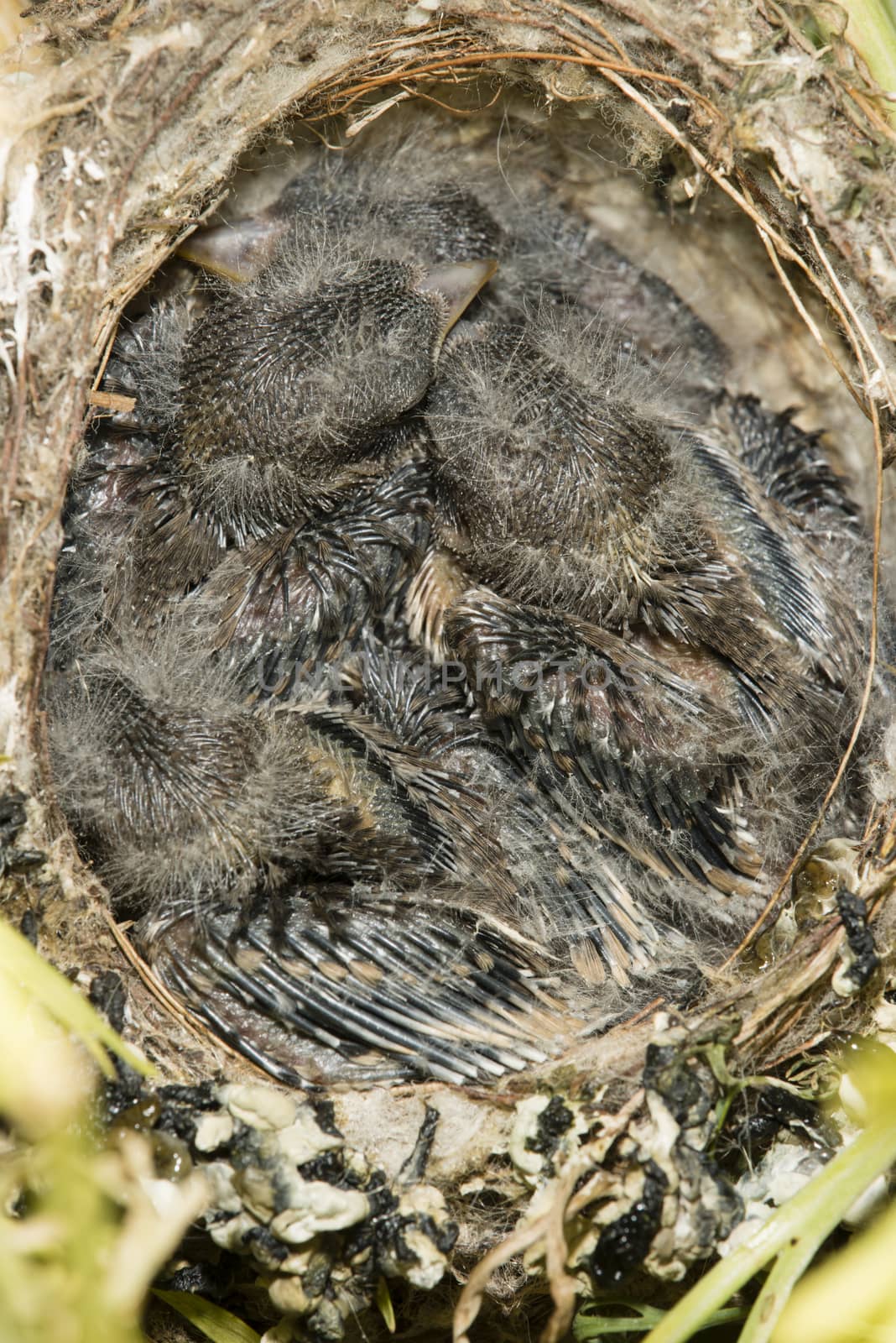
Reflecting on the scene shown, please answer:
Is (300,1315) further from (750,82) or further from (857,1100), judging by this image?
(750,82)

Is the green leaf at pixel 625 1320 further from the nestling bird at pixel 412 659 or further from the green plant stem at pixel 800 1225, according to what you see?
the nestling bird at pixel 412 659

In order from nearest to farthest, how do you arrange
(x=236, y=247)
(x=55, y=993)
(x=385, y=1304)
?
(x=55, y=993) → (x=385, y=1304) → (x=236, y=247)

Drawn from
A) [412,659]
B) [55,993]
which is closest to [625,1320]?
[55,993]

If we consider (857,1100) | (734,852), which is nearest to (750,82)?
(734,852)

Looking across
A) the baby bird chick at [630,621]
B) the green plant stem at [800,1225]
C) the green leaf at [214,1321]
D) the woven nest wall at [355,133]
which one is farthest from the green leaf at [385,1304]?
the baby bird chick at [630,621]

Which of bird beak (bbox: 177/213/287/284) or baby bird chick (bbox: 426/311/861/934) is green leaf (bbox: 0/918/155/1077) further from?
bird beak (bbox: 177/213/287/284)

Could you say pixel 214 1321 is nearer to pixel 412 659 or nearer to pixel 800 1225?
Answer: pixel 800 1225

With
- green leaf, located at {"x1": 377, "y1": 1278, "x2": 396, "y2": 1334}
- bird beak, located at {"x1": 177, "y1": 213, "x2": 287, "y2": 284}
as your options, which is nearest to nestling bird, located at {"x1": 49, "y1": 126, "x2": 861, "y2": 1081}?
bird beak, located at {"x1": 177, "y1": 213, "x2": 287, "y2": 284}
